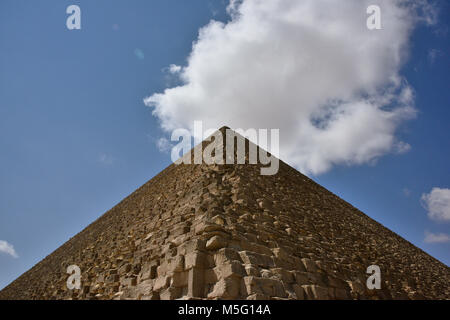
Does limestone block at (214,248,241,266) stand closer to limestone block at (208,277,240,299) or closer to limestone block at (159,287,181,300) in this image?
limestone block at (208,277,240,299)

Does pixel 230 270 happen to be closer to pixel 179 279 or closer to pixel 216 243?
pixel 216 243

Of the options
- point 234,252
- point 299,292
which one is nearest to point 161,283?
point 234,252

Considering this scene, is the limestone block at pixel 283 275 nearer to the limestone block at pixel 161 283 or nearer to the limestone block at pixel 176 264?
the limestone block at pixel 176 264

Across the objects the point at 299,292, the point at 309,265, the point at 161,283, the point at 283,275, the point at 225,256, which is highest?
the point at 225,256

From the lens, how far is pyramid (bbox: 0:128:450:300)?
13.3 feet

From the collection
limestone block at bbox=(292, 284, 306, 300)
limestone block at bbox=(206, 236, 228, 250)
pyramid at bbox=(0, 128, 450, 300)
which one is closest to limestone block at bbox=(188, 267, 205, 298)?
pyramid at bbox=(0, 128, 450, 300)

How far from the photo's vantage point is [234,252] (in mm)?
4305

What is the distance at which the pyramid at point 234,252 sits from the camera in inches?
160

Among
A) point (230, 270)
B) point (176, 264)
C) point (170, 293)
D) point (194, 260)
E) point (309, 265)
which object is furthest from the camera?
point (309, 265)

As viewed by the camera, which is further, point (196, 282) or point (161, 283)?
point (161, 283)

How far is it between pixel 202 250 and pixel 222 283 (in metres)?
0.70

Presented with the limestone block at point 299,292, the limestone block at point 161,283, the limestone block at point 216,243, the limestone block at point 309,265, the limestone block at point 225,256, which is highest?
the limestone block at point 216,243

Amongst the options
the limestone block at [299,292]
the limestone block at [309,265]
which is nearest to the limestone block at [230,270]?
the limestone block at [299,292]
